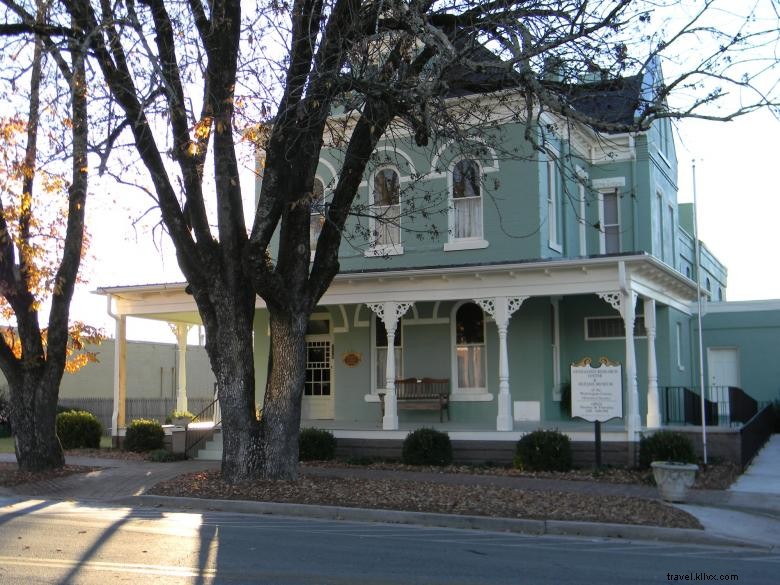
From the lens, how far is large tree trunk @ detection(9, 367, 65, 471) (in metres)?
16.0

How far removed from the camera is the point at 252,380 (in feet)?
44.4

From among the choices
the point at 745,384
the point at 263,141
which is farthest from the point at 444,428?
the point at 745,384

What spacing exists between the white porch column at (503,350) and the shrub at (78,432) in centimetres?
1018

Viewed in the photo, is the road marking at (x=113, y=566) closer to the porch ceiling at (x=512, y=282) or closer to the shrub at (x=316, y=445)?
the shrub at (x=316, y=445)

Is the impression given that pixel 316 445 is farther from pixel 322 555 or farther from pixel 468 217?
pixel 322 555

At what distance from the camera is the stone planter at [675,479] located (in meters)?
12.0

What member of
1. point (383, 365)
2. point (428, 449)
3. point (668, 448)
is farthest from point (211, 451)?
point (668, 448)

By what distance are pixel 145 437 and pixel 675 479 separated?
12496 mm

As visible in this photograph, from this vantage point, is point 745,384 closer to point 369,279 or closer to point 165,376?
point 369,279

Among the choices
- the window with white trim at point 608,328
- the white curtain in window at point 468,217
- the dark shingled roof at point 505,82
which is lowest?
the window with white trim at point 608,328

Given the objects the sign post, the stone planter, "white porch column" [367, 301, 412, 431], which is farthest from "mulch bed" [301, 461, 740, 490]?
the stone planter

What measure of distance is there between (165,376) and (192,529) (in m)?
33.4

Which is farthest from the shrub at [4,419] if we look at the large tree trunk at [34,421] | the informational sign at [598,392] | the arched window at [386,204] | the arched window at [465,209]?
the informational sign at [598,392]

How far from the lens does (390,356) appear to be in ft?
59.4
